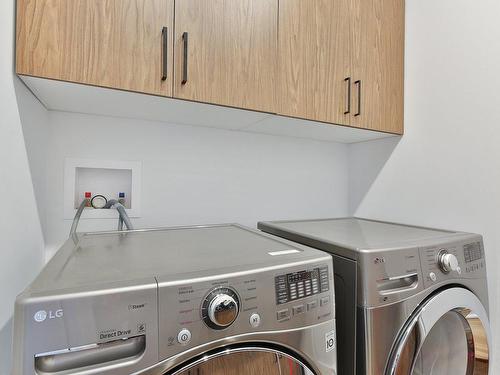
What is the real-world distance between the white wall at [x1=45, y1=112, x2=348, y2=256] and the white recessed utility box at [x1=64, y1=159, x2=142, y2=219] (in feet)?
0.07

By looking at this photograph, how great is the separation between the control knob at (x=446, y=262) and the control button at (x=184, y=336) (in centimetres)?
75

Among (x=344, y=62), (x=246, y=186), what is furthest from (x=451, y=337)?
(x=344, y=62)

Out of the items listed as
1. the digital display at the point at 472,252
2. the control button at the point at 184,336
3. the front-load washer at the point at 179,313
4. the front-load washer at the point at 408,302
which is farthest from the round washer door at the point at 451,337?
the control button at the point at 184,336

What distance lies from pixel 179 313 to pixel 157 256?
21 cm

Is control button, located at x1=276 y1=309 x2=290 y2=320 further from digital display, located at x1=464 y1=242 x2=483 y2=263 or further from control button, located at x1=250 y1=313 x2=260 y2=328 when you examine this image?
digital display, located at x1=464 y1=242 x2=483 y2=263

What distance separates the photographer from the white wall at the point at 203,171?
1.06 metres

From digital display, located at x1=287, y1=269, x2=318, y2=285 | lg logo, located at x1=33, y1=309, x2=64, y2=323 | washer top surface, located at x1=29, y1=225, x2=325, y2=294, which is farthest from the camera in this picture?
Answer: digital display, located at x1=287, y1=269, x2=318, y2=285

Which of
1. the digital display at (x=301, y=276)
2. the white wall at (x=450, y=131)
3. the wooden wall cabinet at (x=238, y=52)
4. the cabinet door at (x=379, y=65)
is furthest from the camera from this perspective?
the cabinet door at (x=379, y=65)

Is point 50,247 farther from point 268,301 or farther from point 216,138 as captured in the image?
point 268,301

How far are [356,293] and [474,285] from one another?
1.59 feet

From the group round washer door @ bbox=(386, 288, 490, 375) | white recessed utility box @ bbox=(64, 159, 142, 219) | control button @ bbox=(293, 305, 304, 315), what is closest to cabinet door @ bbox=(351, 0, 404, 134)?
→ round washer door @ bbox=(386, 288, 490, 375)

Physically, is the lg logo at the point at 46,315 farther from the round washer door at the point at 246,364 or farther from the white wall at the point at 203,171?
the white wall at the point at 203,171

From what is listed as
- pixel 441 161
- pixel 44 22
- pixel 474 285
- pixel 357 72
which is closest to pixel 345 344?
pixel 474 285

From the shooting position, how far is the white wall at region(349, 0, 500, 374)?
1.05 m
